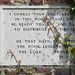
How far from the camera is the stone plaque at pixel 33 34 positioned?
225cm

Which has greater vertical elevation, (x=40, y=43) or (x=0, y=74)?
(x=40, y=43)

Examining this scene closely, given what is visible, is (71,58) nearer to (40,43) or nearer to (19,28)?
(40,43)

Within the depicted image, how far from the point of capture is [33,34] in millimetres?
2271

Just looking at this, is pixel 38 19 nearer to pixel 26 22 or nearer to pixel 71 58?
pixel 26 22

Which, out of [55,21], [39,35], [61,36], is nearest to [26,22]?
[39,35]

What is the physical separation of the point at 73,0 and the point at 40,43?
36.9 inches

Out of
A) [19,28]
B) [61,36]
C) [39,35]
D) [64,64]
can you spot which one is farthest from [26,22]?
[64,64]

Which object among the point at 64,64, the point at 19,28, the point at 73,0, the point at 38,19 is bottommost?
the point at 64,64

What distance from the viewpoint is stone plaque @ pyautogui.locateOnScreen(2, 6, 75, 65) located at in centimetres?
225

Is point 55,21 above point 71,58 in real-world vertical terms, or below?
above

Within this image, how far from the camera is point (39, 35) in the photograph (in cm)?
227

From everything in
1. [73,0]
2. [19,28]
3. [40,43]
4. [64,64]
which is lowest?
[64,64]

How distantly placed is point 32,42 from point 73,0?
1.02 metres

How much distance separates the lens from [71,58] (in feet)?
7.38
